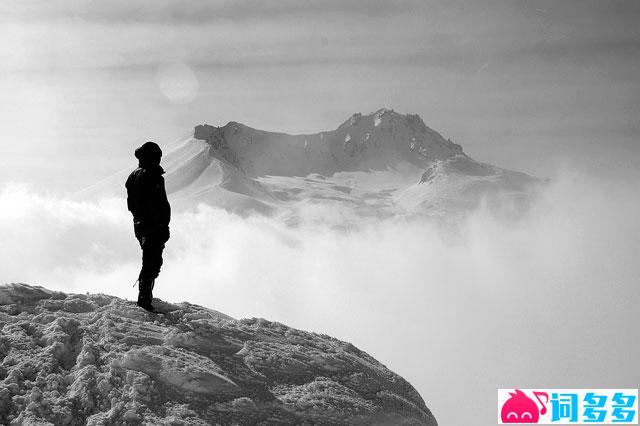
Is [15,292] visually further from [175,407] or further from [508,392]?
[508,392]

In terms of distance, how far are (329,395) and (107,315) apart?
11.7 feet

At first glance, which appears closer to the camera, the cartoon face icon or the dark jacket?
the dark jacket

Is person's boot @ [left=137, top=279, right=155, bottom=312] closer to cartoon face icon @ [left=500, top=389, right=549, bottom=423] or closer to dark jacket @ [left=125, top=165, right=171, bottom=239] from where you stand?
dark jacket @ [left=125, top=165, right=171, bottom=239]

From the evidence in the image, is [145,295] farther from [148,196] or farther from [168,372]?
[168,372]

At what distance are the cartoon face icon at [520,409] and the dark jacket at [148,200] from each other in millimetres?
8966

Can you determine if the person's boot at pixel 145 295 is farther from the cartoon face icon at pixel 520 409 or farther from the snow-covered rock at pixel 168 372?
the cartoon face icon at pixel 520 409

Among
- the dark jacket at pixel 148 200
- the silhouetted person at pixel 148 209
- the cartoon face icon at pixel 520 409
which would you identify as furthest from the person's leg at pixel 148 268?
the cartoon face icon at pixel 520 409

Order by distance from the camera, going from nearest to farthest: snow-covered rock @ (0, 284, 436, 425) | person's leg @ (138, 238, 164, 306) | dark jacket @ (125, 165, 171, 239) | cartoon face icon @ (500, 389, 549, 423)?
1. snow-covered rock @ (0, 284, 436, 425)
2. dark jacket @ (125, 165, 171, 239)
3. person's leg @ (138, 238, 164, 306)
4. cartoon face icon @ (500, 389, 549, 423)

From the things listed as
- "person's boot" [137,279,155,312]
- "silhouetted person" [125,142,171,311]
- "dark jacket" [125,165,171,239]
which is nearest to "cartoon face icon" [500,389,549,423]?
"person's boot" [137,279,155,312]

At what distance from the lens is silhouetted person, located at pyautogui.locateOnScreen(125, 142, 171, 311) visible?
1042cm

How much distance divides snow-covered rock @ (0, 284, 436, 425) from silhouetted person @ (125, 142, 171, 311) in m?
0.60

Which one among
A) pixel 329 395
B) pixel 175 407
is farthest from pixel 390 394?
pixel 175 407

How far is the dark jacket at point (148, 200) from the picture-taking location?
10.4 metres

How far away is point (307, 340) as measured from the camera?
36.0 ft
